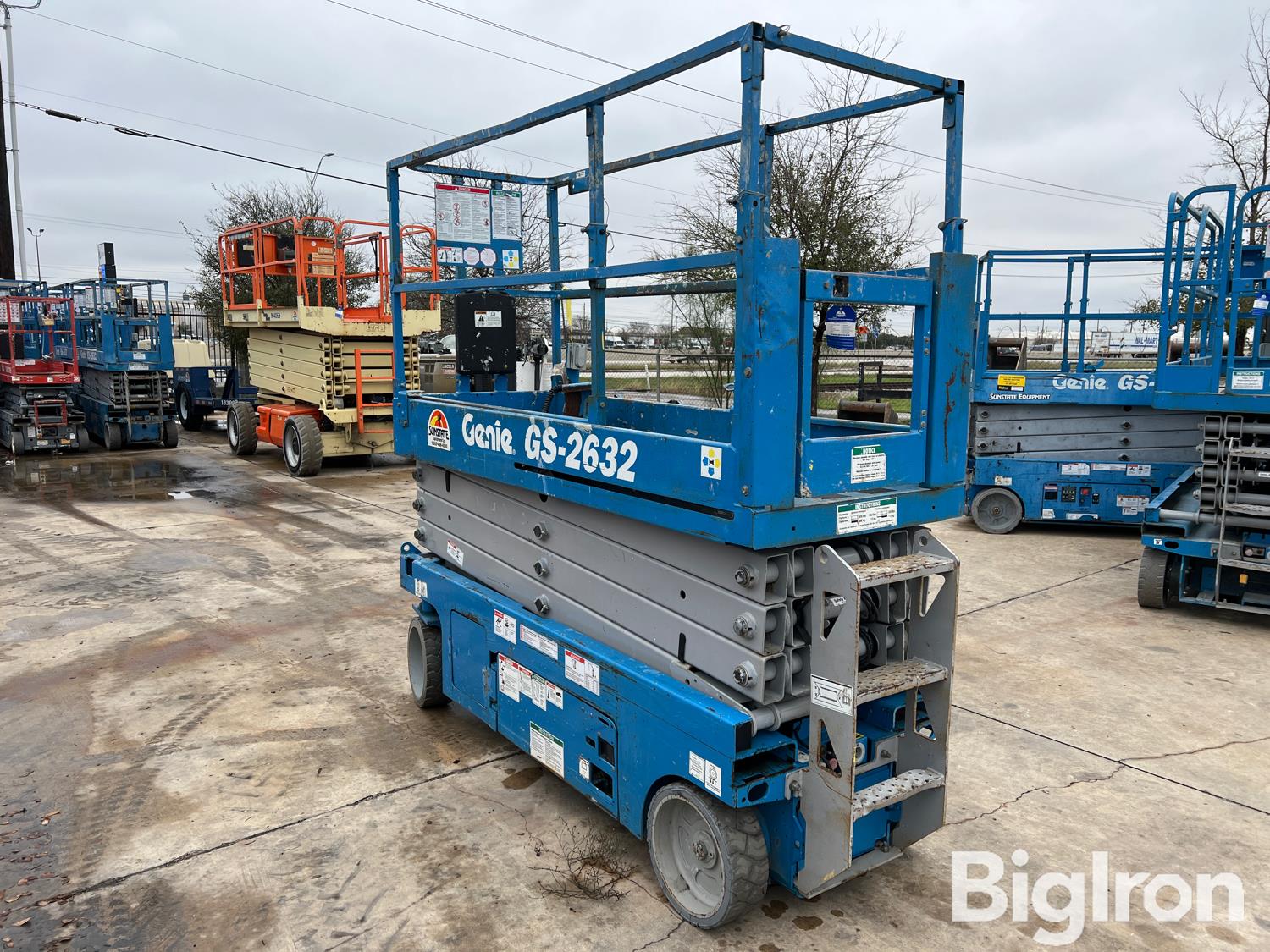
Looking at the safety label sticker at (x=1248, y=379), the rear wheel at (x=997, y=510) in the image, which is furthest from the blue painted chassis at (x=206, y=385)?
the safety label sticker at (x=1248, y=379)

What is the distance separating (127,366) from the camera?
583 inches

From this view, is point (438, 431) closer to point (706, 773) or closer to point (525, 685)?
point (525, 685)

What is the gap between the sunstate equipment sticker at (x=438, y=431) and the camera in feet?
14.8

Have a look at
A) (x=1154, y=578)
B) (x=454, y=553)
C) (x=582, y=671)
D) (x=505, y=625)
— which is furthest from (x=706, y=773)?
(x=1154, y=578)

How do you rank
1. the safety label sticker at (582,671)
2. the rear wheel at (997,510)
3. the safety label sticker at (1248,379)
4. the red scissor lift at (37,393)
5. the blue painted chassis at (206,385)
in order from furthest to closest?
1. the blue painted chassis at (206,385)
2. the red scissor lift at (37,393)
3. the rear wheel at (997,510)
4. the safety label sticker at (1248,379)
5. the safety label sticker at (582,671)

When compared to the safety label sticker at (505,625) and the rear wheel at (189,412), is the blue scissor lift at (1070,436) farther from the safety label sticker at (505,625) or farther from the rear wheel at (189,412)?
the rear wheel at (189,412)

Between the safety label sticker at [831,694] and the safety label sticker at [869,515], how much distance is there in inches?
19.1

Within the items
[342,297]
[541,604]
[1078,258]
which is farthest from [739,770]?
[342,297]

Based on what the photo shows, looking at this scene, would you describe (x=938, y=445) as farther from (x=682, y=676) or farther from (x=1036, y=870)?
(x=1036, y=870)

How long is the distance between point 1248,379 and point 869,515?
466 centimetres

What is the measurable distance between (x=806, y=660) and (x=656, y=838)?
898 mm

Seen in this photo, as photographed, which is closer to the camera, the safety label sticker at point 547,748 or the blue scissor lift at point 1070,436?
the safety label sticker at point 547,748

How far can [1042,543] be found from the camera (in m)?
8.99

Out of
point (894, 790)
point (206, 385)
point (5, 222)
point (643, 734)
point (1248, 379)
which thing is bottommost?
point (894, 790)
